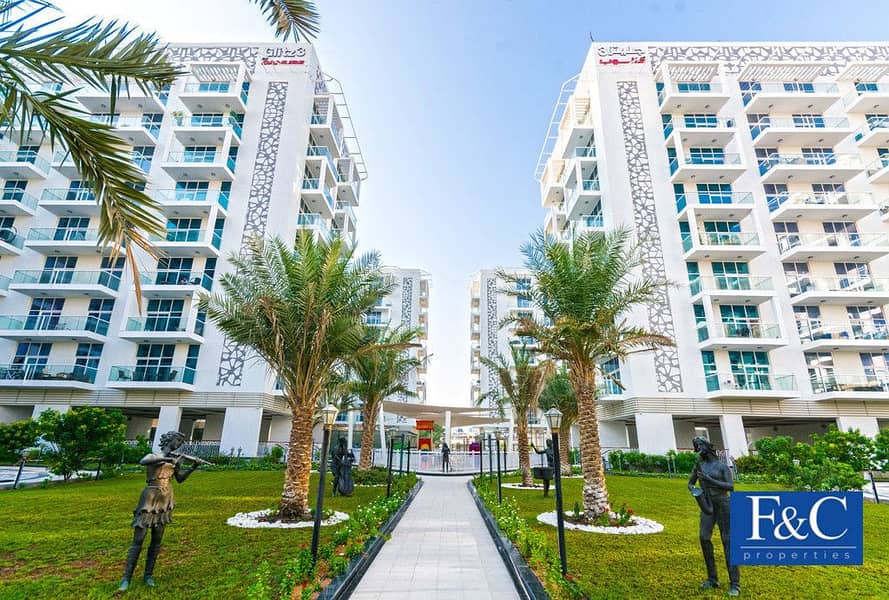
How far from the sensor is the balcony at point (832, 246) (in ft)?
79.4

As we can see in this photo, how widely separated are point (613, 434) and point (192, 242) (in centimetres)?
2895

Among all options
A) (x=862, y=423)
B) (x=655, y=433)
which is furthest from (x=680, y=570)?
(x=862, y=423)

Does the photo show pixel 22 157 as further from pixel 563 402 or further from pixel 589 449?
pixel 589 449

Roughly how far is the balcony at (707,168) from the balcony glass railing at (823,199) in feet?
9.39

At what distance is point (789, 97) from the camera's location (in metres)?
27.1

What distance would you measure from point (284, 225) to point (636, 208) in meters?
22.2

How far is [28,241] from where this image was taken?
83.4 feet

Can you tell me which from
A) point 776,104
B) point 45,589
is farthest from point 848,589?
point 776,104

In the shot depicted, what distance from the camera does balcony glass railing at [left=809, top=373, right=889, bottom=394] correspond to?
901 inches

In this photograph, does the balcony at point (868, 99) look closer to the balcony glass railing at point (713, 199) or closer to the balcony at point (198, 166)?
the balcony glass railing at point (713, 199)

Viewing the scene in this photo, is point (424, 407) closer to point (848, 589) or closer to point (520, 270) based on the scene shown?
point (848, 589)

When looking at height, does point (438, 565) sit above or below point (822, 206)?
below

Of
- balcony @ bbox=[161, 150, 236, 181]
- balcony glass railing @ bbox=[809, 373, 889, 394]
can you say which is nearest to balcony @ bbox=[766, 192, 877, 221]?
balcony glass railing @ bbox=[809, 373, 889, 394]

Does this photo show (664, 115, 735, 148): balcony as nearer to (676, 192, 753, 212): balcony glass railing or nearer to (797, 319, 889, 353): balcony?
(676, 192, 753, 212): balcony glass railing
